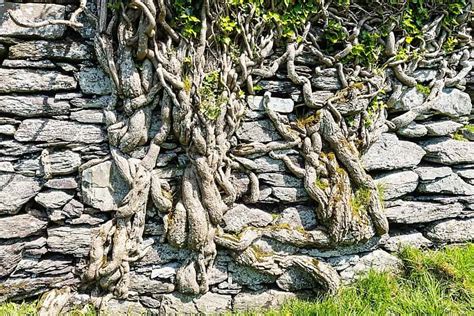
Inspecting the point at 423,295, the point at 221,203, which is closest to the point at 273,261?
the point at 221,203

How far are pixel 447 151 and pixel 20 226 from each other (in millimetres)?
4489

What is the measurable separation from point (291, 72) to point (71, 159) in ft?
7.42

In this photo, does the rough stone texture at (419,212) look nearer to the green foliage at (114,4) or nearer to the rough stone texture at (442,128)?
the rough stone texture at (442,128)

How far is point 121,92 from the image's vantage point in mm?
3586

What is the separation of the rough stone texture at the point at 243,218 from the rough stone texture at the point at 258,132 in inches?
27.1

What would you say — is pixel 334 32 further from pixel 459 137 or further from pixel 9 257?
pixel 9 257

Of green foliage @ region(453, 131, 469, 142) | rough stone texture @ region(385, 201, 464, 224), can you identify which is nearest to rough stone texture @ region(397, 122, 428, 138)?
green foliage @ region(453, 131, 469, 142)

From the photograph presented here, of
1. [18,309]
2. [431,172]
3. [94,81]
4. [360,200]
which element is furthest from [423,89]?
[18,309]

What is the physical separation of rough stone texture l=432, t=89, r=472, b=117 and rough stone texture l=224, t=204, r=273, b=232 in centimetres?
229

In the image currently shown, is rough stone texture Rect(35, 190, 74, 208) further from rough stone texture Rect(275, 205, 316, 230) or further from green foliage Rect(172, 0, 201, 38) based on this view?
rough stone texture Rect(275, 205, 316, 230)

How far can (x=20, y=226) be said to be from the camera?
3.51 metres

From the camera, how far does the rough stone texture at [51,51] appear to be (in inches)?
137

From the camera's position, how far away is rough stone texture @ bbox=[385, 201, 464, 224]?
13.9ft

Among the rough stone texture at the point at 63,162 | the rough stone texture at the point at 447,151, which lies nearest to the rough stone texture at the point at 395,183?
the rough stone texture at the point at 447,151
